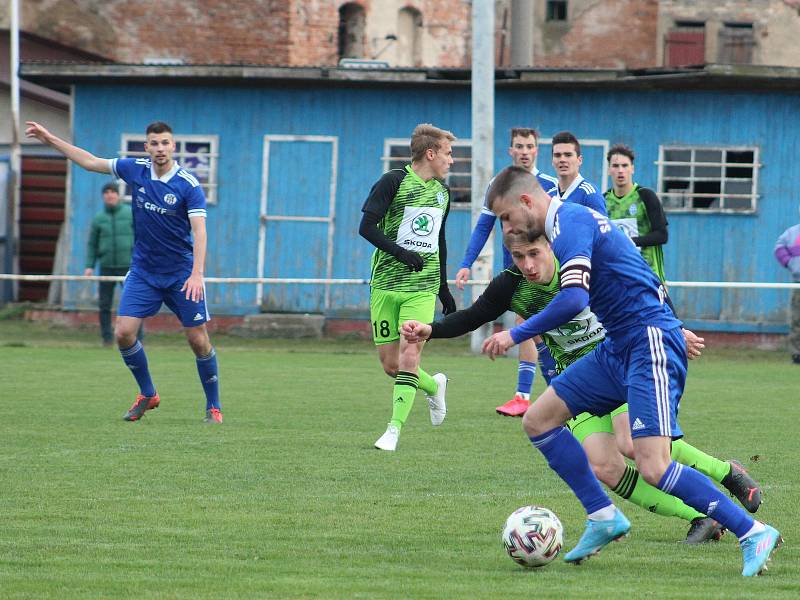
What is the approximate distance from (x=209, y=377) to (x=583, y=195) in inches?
125

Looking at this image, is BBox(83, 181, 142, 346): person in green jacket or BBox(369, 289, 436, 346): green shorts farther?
BBox(83, 181, 142, 346): person in green jacket

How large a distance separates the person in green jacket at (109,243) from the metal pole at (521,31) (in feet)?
33.5

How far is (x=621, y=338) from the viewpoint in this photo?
6.30m

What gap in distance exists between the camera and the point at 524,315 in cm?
737

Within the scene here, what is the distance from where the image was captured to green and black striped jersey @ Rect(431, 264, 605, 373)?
683cm

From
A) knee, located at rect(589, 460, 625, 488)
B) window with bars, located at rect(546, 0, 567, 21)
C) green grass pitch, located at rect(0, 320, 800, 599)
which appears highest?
window with bars, located at rect(546, 0, 567, 21)

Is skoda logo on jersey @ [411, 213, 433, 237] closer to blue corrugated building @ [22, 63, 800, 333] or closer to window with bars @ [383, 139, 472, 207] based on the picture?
blue corrugated building @ [22, 63, 800, 333]

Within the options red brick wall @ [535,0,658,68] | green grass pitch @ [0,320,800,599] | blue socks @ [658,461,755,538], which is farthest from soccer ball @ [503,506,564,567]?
red brick wall @ [535,0,658,68]

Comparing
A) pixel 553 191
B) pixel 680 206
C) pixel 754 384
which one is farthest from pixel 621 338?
pixel 680 206

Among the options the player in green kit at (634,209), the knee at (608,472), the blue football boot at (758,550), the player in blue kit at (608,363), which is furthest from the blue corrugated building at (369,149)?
the blue football boot at (758,550)

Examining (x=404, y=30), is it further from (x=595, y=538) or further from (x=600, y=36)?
(x=595, y=538)

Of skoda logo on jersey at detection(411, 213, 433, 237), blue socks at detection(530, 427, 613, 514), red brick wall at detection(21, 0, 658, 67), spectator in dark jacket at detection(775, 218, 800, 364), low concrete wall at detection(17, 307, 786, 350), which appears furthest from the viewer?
red brick wall at detection(21, 0, 658, 67)

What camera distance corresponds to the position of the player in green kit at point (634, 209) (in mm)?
13250

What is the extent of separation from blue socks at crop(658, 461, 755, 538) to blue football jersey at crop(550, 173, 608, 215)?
4533mm
